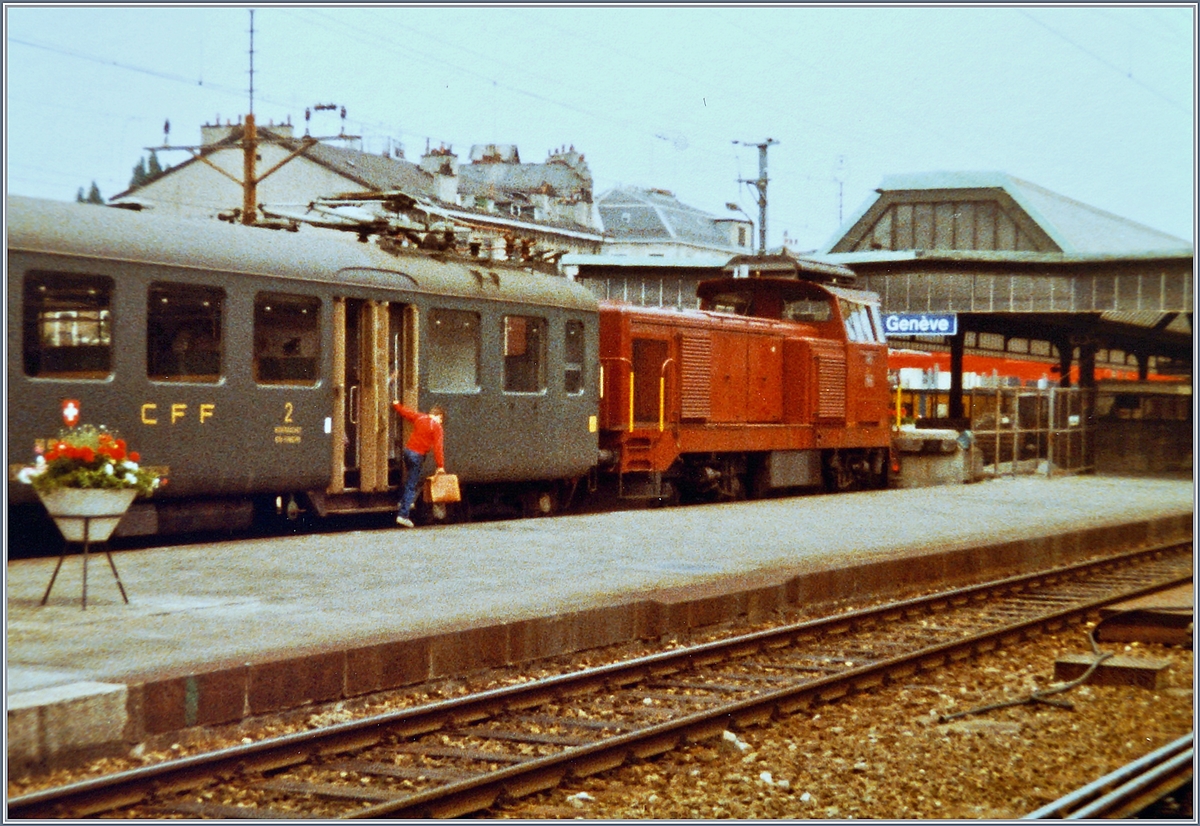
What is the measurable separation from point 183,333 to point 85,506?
13.6ft

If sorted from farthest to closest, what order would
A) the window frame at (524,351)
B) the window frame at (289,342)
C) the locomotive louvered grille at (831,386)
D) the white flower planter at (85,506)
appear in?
the locomotive louvered grille at (831,386)
the window frame at (524,351)
the window frame at (289,342)
the white flower planter at (85,506)

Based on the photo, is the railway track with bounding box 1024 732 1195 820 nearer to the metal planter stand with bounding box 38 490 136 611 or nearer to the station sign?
the metal planter stand with bounding box 38 490 136 611

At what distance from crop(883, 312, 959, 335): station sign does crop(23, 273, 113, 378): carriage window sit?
2511cm

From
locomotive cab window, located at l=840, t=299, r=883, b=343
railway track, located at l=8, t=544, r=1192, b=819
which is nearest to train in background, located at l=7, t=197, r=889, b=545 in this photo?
locomotive cab window, located at l=840, t=299, r=883, b=343

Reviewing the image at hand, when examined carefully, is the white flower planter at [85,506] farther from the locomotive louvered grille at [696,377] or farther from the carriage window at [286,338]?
the locomotive louvered grille at [696,377]

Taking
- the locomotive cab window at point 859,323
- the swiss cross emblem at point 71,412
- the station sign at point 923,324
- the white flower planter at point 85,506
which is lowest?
the white flower planter at point 85,506

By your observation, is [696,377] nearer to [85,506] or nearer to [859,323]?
[859,323]

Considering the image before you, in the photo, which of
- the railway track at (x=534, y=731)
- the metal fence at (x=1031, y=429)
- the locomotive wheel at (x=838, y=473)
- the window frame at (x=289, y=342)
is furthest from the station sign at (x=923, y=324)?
the railway track at (x=534, y=731)

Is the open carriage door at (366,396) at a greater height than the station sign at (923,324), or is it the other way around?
the station sign at (923,324)

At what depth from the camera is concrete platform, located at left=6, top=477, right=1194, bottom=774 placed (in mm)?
7348

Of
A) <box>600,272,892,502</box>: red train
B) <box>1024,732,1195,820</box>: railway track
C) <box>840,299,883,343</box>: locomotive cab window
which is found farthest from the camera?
<box>840,299,883,343</box>: locomotive cab window

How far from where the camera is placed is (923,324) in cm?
3500

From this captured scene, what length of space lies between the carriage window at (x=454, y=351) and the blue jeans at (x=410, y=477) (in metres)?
1.04

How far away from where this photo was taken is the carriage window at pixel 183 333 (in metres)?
12.8
